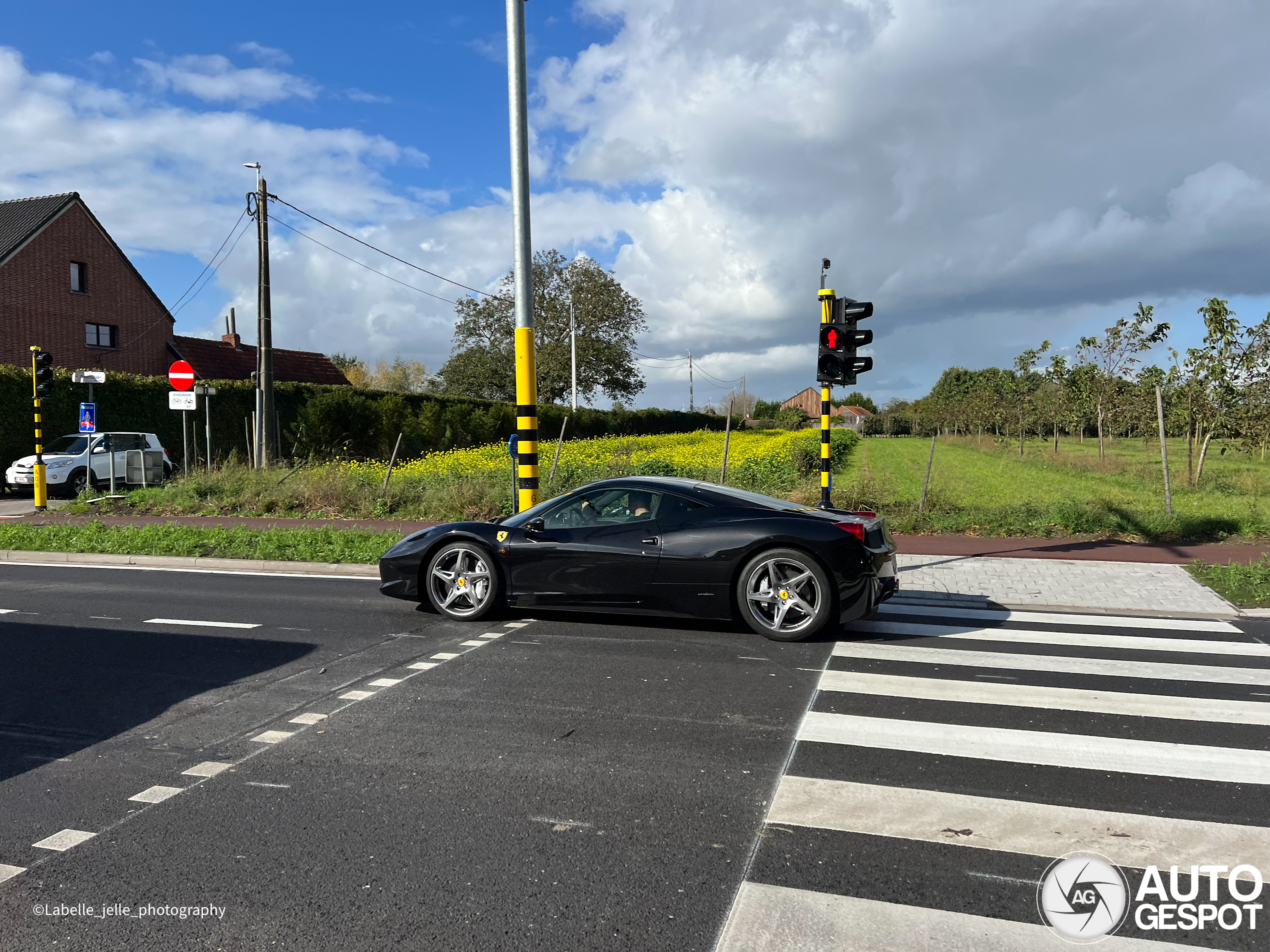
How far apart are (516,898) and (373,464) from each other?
20402mm

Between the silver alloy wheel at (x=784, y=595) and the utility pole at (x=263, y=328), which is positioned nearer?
the silver alloy wheel at (x=784, y=595)

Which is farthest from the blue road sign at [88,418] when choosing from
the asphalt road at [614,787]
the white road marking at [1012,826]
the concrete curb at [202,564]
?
the white road marking at [1012,826]

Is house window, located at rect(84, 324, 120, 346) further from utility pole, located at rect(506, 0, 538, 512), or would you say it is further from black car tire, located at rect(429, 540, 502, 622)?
black car tire, located at rect(429, 540, 502, 622)

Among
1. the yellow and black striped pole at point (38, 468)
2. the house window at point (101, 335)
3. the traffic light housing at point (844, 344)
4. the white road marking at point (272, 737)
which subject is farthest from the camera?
the house window at point (101, 335)

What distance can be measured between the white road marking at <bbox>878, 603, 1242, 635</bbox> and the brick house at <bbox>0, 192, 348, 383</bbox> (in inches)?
1270

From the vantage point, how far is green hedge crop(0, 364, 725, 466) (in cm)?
2381

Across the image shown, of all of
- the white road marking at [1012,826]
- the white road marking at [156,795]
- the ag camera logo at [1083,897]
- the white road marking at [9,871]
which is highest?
→ the white road marking at [156,795]

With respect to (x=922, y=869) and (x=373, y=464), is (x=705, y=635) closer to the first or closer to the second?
(x=922, y=869)

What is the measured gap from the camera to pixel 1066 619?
823cm

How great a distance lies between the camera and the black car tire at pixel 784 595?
23.2 ft

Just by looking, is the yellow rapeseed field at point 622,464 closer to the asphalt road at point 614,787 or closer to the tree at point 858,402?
the asphalt road at point 614,787

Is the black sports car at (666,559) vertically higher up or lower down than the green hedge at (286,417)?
lower down

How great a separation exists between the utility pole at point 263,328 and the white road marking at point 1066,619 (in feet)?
59.0

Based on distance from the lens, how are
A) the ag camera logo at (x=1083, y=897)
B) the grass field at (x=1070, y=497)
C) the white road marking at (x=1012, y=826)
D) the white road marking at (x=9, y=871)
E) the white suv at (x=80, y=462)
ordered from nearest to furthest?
the ag camera logo at (x=1083, y=897) < the white road marking at (x=9, y=871) < the white road marking at (x=1012, y=826) < the grass field at (x=1070, y=497) < the white suv at (x=80, y=462)
